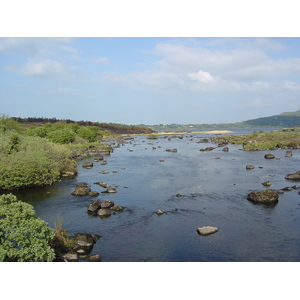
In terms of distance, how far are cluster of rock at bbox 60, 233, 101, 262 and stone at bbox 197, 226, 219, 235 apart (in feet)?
22.1

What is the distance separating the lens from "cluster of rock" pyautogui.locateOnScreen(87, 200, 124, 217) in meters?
23.3

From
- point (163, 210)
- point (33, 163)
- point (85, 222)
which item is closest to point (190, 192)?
point (163, 210)

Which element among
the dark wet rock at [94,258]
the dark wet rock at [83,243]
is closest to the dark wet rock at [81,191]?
the dark wet rock at [83,243]

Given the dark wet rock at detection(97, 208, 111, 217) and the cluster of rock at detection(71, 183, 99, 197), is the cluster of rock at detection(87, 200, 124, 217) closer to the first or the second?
the dark wet rock at detection(97, 208, 111, 217)

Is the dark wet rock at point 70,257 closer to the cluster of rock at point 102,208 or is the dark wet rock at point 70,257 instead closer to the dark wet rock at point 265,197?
the cluster of rock at point 102,208

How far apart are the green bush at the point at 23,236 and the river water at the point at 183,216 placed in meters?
3.67

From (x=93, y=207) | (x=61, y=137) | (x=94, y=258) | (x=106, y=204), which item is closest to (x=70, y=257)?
(x=94, y=258)

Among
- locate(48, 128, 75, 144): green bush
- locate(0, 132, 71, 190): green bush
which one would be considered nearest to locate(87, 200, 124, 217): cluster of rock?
locate(0, 132, 71, 190): green bush

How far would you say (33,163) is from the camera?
3166cm

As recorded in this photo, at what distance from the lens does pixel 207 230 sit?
63.5ft

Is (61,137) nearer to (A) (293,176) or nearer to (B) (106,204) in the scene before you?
(B) (106,204)

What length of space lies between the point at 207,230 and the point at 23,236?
11.3 m

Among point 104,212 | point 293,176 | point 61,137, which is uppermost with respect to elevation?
point 61,137

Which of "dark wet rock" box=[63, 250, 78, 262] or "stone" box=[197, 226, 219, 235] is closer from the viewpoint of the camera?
"dark wet rock" box=[63, 250, 78, 262]
